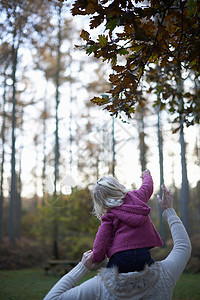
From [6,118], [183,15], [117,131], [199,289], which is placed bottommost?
[199,289]

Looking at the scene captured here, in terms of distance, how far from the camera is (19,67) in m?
14.2

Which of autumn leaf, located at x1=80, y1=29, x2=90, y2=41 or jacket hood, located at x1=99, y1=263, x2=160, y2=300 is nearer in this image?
jacket hood, located at x1=99, y1=263, x2=160, y2=300

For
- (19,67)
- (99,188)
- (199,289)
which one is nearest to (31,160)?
(19,67)

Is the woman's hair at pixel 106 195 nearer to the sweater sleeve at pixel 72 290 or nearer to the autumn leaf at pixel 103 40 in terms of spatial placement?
the sweater sleeve at pixel 72 290

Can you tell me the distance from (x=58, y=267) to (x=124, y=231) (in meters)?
9.51

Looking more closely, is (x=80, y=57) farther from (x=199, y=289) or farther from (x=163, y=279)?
(x=163, y=279)

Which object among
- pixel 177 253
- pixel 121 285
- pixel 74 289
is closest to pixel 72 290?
pixel 74 289

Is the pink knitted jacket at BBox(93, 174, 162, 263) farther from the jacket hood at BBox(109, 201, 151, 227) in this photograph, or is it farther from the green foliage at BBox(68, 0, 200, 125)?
the green foliage at BBox(68, 0, 200, 125)

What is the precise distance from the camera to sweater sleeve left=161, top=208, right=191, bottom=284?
7.11 ft

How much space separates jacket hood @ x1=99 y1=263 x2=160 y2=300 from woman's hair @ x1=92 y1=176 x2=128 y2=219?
Answer: 0.50 metres

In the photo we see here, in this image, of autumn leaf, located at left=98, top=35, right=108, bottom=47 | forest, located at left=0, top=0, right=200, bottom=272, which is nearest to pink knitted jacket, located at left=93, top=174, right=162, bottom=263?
autumn leaf, located at left=98, top=35, right=108, bottom=47

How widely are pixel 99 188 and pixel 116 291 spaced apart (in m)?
0.77

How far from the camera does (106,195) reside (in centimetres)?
236

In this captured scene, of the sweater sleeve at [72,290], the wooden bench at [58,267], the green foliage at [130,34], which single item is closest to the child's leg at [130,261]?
the sweater sleeve at [72,290]
